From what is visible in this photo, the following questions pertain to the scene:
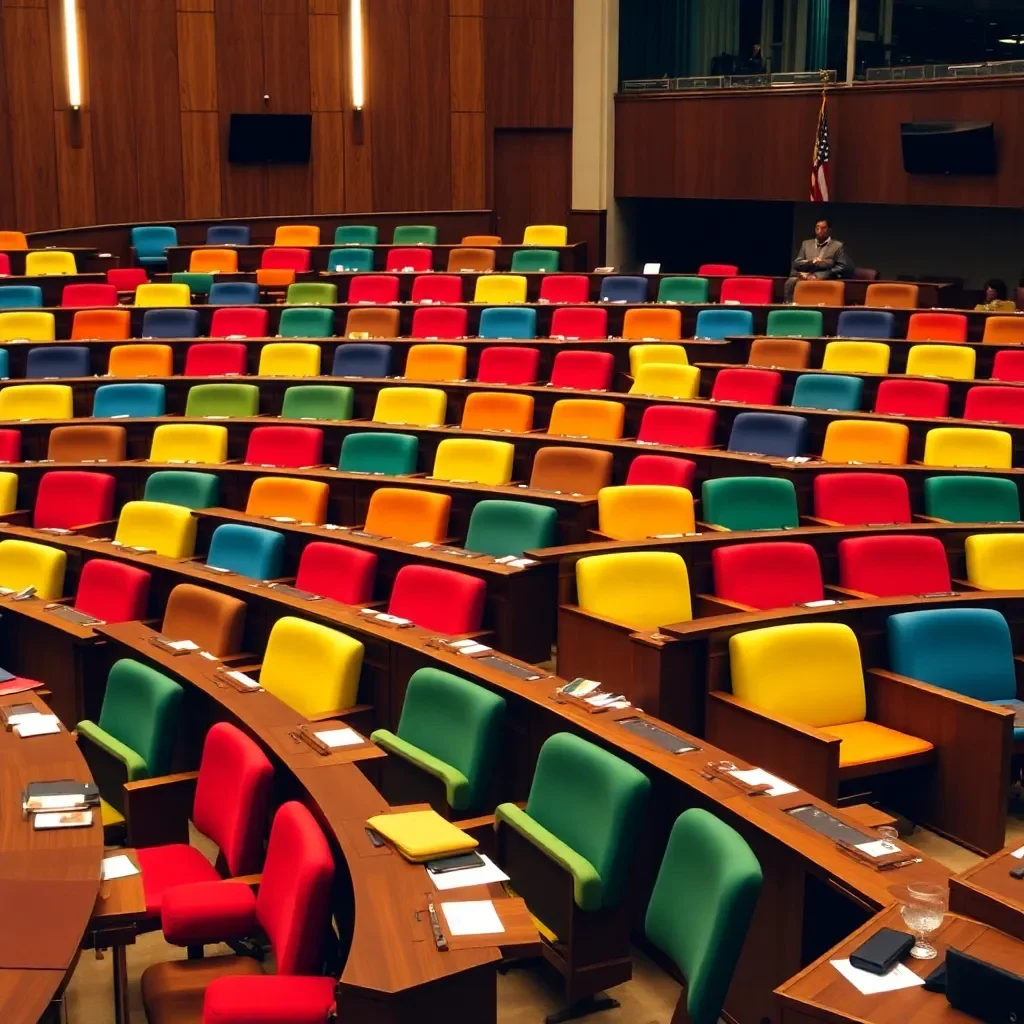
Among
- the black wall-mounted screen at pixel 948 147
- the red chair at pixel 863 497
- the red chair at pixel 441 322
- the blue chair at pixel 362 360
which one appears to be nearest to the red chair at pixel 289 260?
the red chair at pixel 441 322

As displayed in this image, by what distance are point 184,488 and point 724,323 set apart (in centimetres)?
423

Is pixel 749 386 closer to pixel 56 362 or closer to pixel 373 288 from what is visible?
pixel 373 288

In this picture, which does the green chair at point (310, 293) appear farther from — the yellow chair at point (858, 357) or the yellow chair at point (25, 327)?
the yellow chair at point (858, 357)

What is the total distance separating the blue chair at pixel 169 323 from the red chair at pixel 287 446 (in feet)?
9.02

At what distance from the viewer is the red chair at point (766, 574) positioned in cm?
543

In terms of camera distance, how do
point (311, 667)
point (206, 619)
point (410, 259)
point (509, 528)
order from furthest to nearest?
point (410, 259) → point (509, 528) → point (206, 619) → point (311, 667)

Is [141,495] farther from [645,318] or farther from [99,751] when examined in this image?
[645,318]

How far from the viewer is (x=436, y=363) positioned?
29.1 ft

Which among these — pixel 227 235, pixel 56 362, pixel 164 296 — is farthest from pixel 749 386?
pixel 227 235

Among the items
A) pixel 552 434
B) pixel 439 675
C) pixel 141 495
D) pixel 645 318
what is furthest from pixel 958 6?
pixel 439 675

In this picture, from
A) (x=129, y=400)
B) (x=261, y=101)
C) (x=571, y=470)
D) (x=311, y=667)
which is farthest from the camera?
(x=261, y=101)

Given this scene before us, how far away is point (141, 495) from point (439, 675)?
335 centimetres

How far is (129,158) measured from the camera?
13.7m

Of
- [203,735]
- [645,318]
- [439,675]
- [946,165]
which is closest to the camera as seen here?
[439,675]
